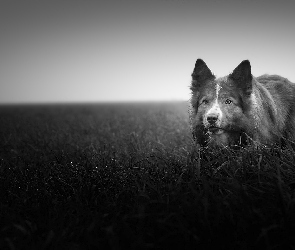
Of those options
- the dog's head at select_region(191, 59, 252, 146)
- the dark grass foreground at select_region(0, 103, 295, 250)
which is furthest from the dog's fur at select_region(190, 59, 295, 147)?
the dark grass foreground at select_region(0, 103, 295, 250)

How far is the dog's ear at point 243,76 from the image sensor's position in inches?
142

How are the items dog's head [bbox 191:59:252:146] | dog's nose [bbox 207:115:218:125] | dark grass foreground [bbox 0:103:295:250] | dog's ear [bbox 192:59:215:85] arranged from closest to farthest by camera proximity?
dark grass foreground [bbox 0:103:295:250] → dog's nose [bbox 207:115:218:125] → dog's head [bbox 191:59:252:146] → dog's ear [bbox 192:59:215:85]

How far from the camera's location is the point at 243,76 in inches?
144

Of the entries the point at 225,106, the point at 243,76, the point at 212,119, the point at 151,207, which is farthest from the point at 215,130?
the point at 151,207

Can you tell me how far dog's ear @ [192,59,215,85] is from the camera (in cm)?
392

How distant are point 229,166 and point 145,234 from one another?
149cm

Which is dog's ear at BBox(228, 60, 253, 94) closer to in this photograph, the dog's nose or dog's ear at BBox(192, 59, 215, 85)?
dog's ear at BBox(192, 59, 215, 85)

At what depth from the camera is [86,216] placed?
248cm

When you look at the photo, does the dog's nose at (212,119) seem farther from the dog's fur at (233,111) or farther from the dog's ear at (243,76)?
the dog's ear at (243,76)

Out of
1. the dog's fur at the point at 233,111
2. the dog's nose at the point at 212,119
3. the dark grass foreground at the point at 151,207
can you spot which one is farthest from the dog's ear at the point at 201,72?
the dark grass foreground at the point at 151,207

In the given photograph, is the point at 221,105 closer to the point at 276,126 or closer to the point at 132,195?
the point at 276,126

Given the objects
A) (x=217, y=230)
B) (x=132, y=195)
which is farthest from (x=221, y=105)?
(x=217, y=230)

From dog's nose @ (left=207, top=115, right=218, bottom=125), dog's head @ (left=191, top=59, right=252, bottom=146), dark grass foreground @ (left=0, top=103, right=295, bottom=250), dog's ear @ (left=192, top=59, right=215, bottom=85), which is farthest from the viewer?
dog's ear @ (left=192, top=59, right=215, bottom=85)

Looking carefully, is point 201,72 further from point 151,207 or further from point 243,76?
point 151,207
